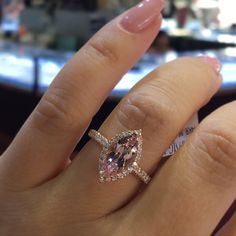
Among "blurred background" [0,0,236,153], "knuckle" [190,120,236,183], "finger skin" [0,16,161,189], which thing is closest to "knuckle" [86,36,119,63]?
"finger skin" [0,16,161,189]

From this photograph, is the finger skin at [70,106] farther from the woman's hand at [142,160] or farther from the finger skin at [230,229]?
the finger skin at [230,229]

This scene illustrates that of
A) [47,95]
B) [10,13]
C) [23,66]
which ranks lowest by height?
[10,13]

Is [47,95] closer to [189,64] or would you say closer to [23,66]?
[189,64]

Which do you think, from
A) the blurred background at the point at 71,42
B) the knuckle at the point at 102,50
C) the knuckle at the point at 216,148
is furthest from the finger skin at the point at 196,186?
the blurred background at the point at 71,42

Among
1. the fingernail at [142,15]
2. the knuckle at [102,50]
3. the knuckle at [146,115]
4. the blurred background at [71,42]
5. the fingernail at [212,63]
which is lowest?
the blurred background at [71,42]

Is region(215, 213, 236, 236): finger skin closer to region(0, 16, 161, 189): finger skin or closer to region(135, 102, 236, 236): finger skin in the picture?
region(135, 102, 236, 236): finger skin

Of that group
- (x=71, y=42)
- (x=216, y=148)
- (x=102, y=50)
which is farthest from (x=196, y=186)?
(x=71, y=42)

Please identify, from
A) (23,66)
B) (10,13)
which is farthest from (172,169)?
(10,13)

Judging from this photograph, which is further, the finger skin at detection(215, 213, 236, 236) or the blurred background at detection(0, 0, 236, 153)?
the blurred background at detection(0, 0, 236, 153)
